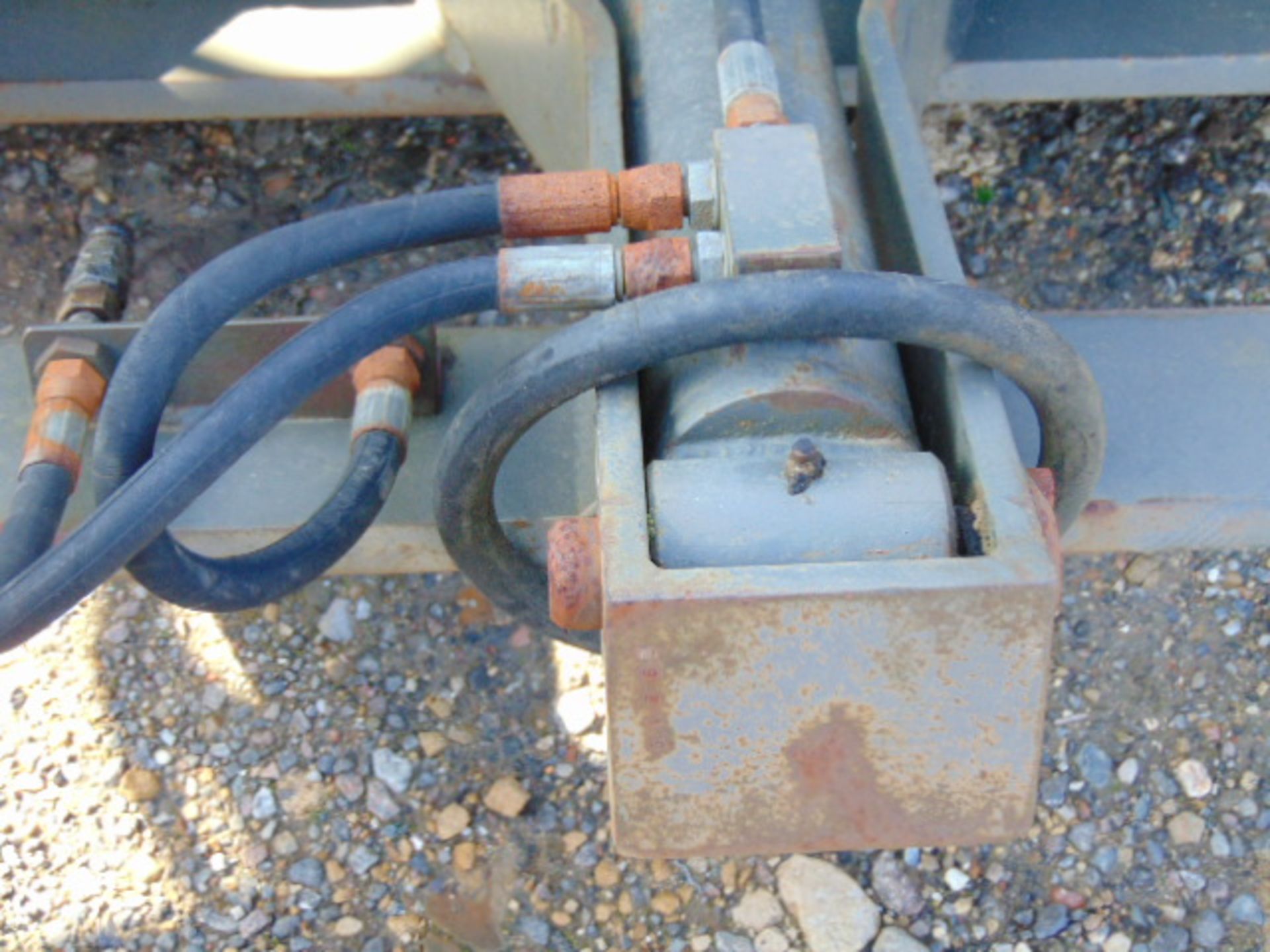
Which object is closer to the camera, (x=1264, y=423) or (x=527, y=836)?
(x=1264, y=423)

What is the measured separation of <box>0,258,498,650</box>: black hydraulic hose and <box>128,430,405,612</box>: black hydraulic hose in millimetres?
67

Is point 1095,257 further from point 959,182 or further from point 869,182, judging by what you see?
point 869,182

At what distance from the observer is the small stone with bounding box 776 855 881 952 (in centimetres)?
156

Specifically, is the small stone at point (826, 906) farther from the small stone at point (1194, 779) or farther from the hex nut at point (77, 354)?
the hex nut at point (77, 354)

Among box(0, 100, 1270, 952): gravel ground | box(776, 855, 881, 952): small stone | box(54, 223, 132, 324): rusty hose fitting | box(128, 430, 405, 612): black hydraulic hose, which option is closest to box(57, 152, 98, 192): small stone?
box(0, 100, 1270, 952): gravel ground

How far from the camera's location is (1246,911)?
1583mm

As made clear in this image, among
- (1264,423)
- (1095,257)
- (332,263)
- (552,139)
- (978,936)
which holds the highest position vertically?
(332,263)

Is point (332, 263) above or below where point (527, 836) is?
above

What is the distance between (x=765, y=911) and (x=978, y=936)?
0.25 metres

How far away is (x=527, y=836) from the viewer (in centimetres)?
164

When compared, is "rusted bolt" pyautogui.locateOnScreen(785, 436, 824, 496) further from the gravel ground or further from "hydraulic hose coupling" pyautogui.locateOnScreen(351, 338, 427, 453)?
the gravel ground

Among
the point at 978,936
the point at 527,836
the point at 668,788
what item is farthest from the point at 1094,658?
the point at 668,788

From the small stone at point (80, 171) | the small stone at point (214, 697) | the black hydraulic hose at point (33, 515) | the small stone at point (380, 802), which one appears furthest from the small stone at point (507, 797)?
the small stone at point (80, 171)

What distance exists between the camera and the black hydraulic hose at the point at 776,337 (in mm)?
904
